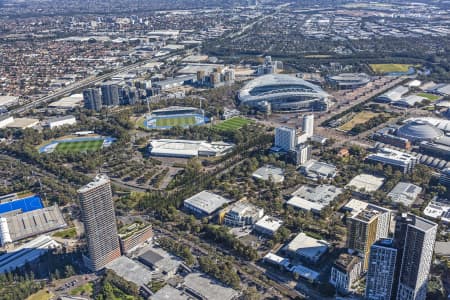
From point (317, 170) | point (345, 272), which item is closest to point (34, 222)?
point (345, 272)

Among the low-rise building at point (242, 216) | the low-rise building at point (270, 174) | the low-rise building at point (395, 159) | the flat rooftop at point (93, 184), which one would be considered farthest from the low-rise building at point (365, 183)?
the flat rooftop at point (93, 184)

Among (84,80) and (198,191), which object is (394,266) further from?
(84,80)

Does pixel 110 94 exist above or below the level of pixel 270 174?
above

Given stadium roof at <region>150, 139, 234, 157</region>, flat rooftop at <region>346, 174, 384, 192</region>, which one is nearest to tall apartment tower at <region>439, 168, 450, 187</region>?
flat rooftop at <region>346, 174, 384, 192</region>

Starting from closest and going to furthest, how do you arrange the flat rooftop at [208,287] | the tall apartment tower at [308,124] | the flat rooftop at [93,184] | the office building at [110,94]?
the flat rooftop at [208,287], the flat rooftop at [93,184], the tall apartment tower at [308,124], the office building at [110,94]

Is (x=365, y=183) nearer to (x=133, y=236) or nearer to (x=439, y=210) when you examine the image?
(x=439, y=210)

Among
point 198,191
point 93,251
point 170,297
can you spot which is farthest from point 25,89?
point 170,297

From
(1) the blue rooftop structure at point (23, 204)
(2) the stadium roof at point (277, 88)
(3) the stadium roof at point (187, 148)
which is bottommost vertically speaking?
(1) the blue rooftop structure at point (23, 204)

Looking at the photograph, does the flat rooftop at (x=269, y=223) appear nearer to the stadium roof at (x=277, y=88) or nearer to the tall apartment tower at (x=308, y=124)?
the tall apartment tower at (x=308, y=124)
